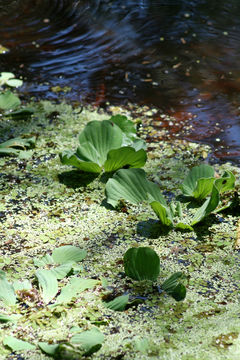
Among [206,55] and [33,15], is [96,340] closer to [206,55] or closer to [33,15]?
[206,55]

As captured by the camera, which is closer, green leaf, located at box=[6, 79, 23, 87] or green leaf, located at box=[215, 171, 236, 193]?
green leaf, located at box=[215, 171, 236, 193]

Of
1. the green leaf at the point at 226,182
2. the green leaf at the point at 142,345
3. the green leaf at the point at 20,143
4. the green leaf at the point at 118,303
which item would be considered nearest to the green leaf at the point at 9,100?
the green leaf at the point at 20,143

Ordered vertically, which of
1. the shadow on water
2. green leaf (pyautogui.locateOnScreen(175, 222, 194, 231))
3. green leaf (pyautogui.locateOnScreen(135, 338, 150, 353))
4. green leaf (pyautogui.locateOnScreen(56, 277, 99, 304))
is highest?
green leaf (pyautogui.locateOnScreen(56, 277, 99, 304))

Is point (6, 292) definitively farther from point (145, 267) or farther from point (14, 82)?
point (14, 82)

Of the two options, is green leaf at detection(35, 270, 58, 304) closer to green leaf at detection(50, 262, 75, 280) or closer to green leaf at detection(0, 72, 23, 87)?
green leaf at detection(50, 262, 75, 280)

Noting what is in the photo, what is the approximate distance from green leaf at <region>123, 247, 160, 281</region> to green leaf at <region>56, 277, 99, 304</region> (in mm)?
93

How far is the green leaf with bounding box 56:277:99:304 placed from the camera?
46.0 inches

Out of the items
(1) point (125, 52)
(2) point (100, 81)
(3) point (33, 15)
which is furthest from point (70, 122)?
(3) point (33, 15)

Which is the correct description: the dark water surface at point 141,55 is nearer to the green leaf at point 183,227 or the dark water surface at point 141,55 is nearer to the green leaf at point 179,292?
the green leaf at point 183,227

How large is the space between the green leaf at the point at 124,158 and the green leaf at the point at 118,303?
0.61 meters

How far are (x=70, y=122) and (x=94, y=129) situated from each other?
0.34m

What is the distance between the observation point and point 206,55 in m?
2.67

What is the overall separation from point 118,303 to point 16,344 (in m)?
0.25

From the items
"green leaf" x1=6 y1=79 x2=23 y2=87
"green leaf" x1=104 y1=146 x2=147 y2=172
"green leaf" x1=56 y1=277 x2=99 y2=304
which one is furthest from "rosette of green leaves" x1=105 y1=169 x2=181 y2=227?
"green leaf" x1=6 y1=79 x2=23 y2=87
